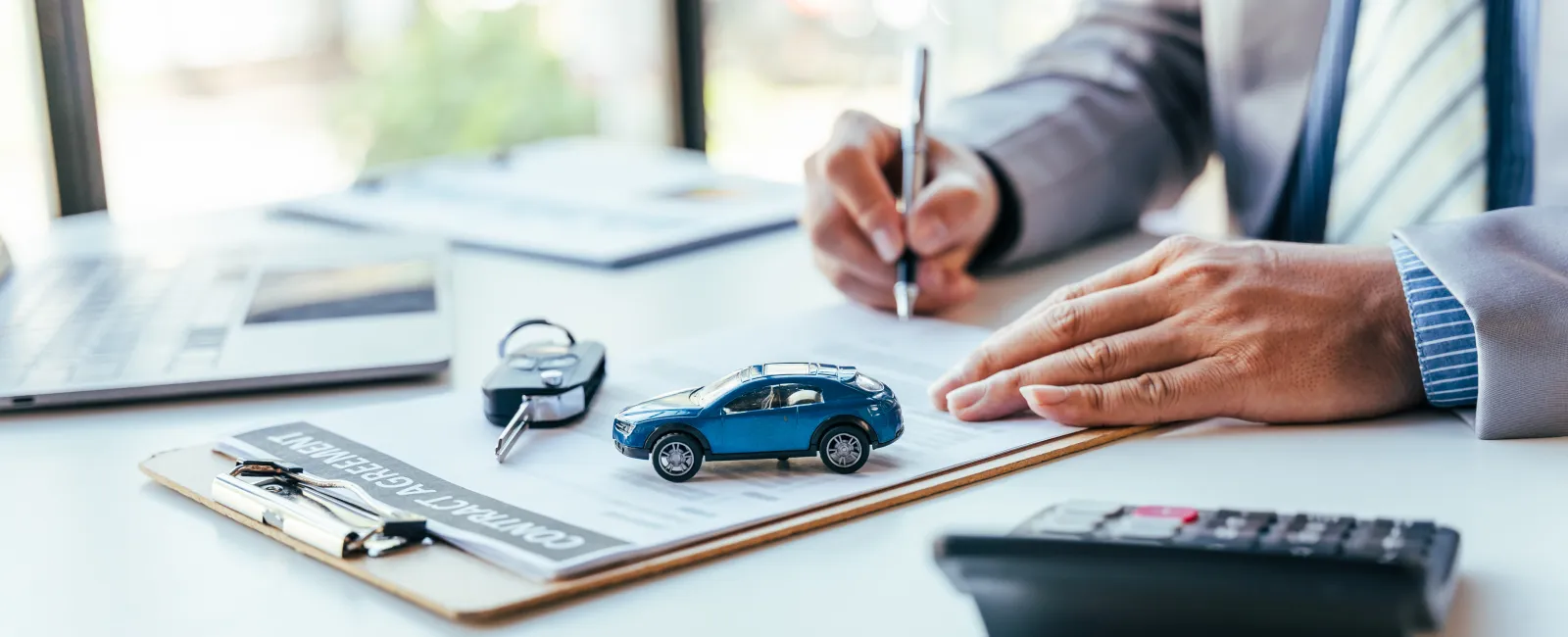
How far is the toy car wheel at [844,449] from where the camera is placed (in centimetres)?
64

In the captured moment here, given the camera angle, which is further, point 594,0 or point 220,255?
point 594,0

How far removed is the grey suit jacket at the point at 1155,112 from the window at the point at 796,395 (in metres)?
0.54

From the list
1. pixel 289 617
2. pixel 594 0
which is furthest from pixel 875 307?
pixel 594 0

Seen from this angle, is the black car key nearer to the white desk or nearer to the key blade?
the key blade

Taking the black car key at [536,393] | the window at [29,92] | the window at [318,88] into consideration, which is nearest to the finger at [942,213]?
the black car key at [536,393]

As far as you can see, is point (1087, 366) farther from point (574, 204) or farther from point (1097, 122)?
point (574, 204)

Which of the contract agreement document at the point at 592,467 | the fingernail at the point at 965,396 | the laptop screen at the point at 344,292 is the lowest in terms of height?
the contract agreement document at the point at 592,467

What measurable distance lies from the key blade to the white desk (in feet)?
0.39

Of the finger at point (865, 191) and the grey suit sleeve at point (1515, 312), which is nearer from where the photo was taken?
the grey suit sleeve at point (1515, 312)

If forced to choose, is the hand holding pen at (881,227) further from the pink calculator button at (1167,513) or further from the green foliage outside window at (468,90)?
the green foliage outside window at (468,90)

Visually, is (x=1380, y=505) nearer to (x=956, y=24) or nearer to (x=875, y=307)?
(x=875, y=307)

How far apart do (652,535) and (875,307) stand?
460 mm

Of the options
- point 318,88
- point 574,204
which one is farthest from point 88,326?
point 318,88

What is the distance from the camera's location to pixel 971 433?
72 cm
